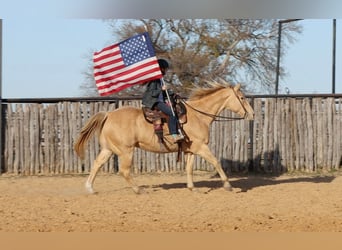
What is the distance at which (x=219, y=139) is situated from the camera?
47.4 ft

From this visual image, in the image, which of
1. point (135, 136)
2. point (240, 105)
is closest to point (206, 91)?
point (240, 105)

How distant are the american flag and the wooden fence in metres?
4.16

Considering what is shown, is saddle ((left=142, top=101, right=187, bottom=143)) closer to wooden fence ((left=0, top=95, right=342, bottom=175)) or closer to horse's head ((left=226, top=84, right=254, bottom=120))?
horse's head ((left=226, top=84, right=254, bottom=120))

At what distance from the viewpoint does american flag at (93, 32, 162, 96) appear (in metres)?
10.3

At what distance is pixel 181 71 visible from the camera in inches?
1208

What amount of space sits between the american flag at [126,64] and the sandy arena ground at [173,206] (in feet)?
6.56

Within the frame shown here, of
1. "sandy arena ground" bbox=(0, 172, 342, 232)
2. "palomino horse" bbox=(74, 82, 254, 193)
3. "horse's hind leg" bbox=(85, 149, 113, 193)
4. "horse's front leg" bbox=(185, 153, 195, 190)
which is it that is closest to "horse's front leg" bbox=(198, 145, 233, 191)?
"palomino horse" bbox=(74, 82, 254, 193)

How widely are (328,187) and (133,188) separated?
3828mm

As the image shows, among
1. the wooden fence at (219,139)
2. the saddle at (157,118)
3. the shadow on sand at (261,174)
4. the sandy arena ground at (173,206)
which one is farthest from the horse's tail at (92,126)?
the wooden fence at (219,139)

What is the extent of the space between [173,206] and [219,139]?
5.72 metres

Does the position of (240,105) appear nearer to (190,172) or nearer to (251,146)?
(190,172)

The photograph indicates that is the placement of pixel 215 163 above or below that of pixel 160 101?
below

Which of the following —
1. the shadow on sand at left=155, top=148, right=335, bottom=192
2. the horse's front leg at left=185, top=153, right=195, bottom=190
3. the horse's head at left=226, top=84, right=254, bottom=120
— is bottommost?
the shadow on sand at left=155, top=148, right=335, bottom=192

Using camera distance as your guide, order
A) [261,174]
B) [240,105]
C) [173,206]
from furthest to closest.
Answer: [261,174] < [240,105] < [173,206]
